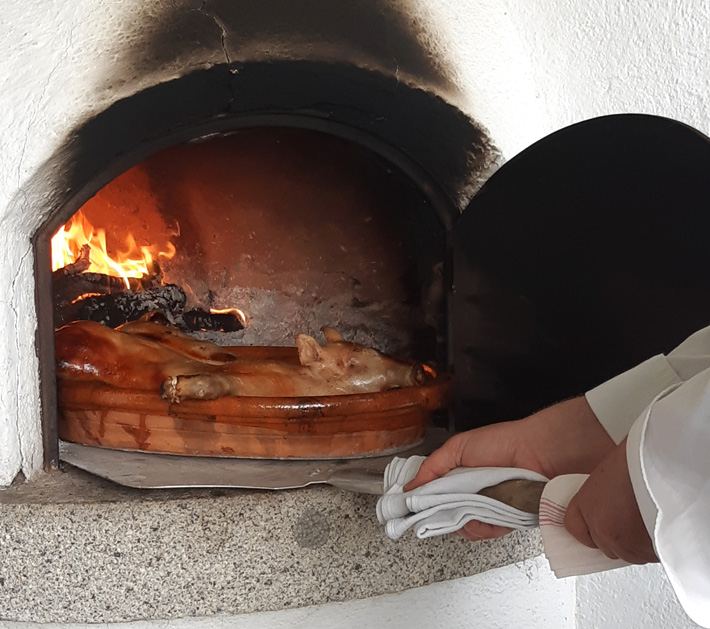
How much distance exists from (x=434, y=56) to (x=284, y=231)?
1.57ft

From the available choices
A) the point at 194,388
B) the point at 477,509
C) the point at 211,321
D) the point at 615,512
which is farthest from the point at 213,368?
the point at 615,512

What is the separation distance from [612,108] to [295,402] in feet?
1.91

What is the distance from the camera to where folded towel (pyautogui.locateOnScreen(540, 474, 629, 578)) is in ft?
2.68

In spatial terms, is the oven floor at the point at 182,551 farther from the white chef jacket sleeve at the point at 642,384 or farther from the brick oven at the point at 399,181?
the white chef jacket sleeve at the point at 642,384

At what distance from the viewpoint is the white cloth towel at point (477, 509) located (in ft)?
2.71

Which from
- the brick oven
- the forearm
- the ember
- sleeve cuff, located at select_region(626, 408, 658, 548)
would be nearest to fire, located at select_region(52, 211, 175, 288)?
the ember

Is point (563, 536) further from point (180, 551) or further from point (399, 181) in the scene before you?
point (399, 181)

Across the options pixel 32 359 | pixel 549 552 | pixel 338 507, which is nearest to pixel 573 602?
pixel 338 507

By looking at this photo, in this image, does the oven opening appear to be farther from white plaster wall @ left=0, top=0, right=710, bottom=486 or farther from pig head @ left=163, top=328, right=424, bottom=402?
white plaster wall @ left=0, top=0, right=710, bottom=486

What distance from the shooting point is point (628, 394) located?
94 centimetres

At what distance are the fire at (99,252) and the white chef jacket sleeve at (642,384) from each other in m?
0.86

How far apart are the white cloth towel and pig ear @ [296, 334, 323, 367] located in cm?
25

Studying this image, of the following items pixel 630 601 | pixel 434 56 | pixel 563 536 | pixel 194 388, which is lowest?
pixel 630 601

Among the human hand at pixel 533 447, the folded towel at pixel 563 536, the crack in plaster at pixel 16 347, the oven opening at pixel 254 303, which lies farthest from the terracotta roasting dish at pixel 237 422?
the folded towel at pixel 563 536
